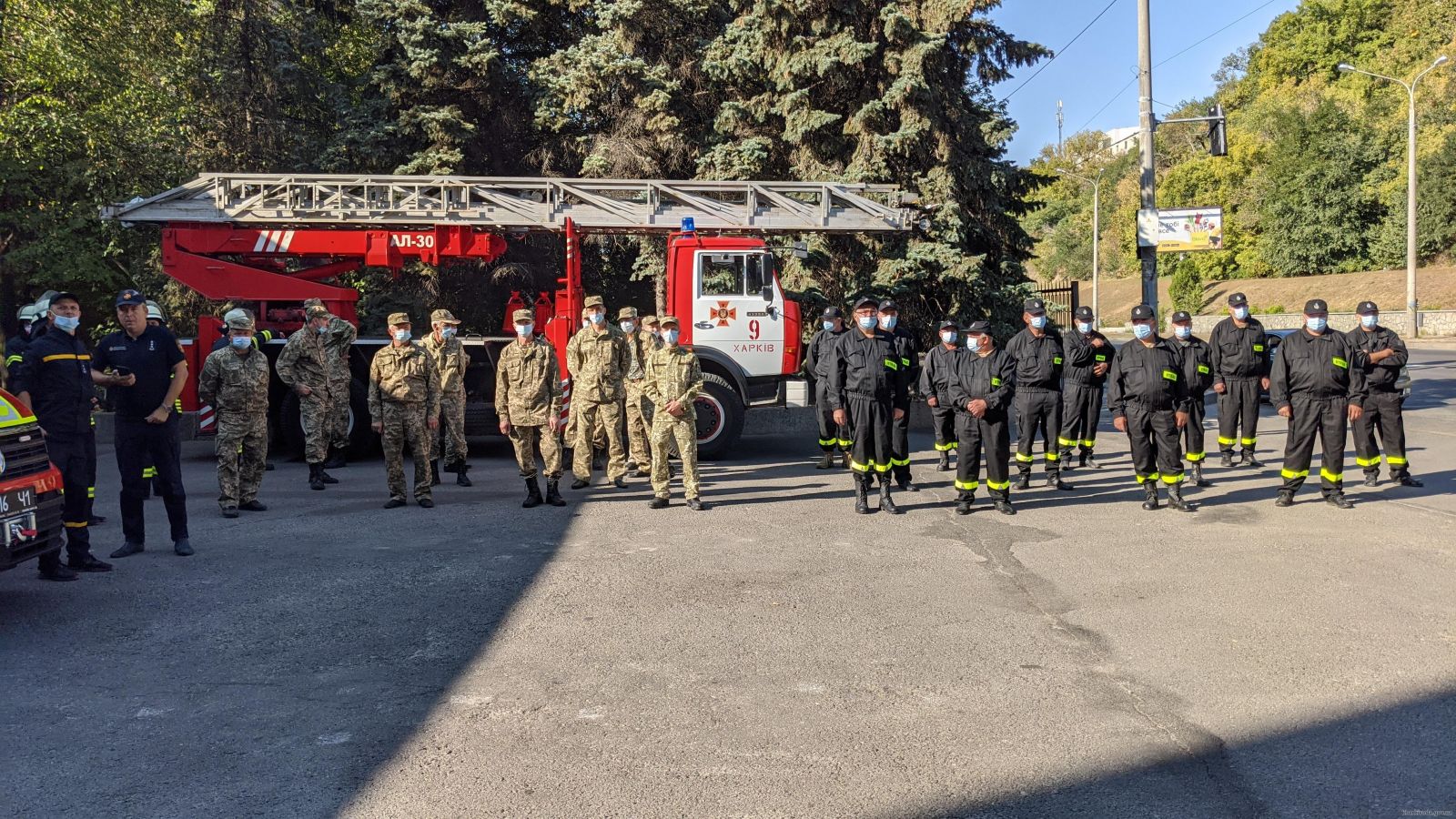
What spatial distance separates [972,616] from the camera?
6.07m

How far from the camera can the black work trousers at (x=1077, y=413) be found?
11.9 meters

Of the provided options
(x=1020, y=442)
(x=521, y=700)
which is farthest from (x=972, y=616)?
(x=1020, y=442)

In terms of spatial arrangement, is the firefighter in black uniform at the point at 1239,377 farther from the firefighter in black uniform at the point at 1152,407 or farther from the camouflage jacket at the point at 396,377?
the camouflage jacket at the point at 396,377

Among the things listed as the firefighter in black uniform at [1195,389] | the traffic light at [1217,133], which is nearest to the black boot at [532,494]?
the firefighter in black uniform at [1195,389]

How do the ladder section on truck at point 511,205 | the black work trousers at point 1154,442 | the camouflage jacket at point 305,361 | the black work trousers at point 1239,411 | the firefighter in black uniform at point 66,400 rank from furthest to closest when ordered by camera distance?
the ladder section on truck at point 511,205 → the black work trousers at point 1239,411 → the camouflage jacket at point 305,361 → the black work trousers at point 1154,442 → the firefighter in black uniform at point 66,400

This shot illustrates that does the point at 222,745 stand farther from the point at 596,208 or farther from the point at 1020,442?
the point at 596,208

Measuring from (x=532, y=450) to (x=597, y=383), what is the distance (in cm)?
95

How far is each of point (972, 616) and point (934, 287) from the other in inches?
546

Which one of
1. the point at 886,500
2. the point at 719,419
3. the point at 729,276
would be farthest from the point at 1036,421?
the point at 729,276

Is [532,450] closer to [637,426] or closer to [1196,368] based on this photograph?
[637,426]

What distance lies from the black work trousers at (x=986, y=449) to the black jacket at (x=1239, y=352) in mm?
4062

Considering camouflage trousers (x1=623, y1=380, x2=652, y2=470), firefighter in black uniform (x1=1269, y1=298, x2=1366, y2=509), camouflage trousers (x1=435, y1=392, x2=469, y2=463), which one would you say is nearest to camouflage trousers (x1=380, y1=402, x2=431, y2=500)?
camouflage trousers (x1=435, y1=392, x2=469, y2=463)

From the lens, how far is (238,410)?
31.8ft

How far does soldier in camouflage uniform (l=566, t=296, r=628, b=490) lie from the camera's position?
10.6 meters
